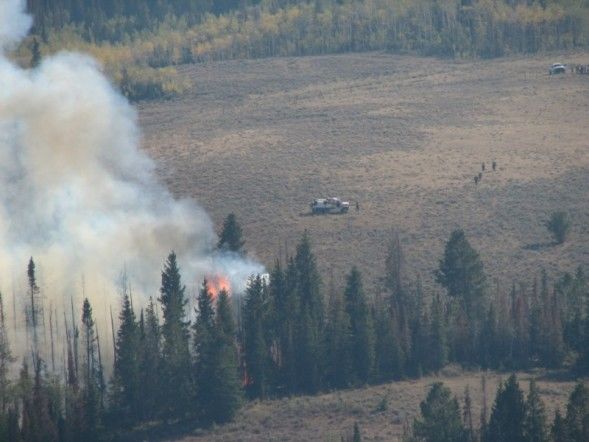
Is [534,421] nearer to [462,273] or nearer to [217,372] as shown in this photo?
[217,372]

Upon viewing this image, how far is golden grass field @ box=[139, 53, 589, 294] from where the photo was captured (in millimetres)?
130250

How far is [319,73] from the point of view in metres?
187

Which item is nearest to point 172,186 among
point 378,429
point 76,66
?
point 76,66

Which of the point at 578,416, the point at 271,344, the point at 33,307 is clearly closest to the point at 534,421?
the point at 578,416

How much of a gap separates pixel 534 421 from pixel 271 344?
1924 centimetres

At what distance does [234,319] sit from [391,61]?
8336cm

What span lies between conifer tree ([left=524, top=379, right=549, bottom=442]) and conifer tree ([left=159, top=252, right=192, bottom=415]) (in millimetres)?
19418

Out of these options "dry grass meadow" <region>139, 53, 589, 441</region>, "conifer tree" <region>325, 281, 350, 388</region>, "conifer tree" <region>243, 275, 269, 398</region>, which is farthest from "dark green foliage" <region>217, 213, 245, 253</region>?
"conifer tree" <region>325, 281, 350, 388</region>

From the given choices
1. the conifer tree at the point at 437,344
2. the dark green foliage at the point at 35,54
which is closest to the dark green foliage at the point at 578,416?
the conifer tree at the point at 437,344

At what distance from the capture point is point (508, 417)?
95.4 meters

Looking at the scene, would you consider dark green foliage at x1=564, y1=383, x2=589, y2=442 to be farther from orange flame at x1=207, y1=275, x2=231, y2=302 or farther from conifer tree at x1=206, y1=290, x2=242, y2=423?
orange flame at x1=207, y1=275, x2=231, y2=302

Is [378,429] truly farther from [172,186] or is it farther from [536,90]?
[536,90]

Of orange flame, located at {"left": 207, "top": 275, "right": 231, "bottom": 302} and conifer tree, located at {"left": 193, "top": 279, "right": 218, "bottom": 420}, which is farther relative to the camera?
orange flame, located at {"left": 207, "top": 275, "right": 231, "bottom": 302}

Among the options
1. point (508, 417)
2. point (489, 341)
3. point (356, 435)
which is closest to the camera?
point (356, 435)
